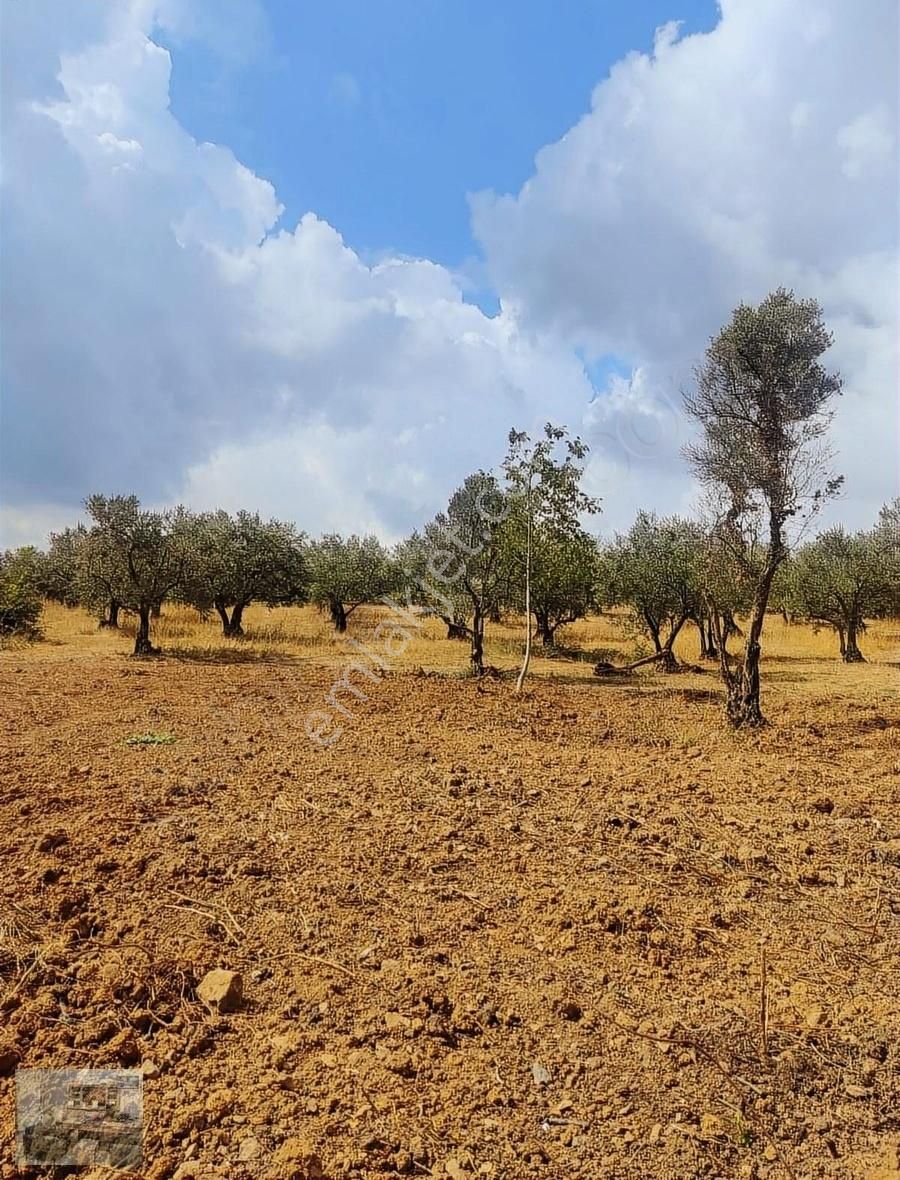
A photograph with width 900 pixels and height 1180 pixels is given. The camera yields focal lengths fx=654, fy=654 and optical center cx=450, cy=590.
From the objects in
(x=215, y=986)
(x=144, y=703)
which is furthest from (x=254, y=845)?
(x=144, y=703)

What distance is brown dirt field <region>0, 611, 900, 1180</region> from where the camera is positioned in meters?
2.59

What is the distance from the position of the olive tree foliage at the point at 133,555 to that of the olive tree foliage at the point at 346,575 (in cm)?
892

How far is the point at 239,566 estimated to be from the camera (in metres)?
26.1

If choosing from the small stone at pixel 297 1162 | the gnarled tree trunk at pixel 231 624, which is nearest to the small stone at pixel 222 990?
the small stone at pixel 297 1162

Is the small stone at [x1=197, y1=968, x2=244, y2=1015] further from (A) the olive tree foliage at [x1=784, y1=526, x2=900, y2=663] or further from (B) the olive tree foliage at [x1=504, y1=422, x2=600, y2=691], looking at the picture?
(A) the olive tree foliage at [x1=784, y1=526, x2=900, y2=663]

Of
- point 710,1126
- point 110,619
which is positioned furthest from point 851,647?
point 110,619

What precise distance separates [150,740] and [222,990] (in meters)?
5.46

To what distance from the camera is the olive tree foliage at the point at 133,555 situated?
19750 mm

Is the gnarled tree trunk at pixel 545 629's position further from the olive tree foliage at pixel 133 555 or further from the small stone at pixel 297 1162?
the small stone at pixel 297 1162

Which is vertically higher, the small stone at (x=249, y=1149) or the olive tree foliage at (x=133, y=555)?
the olive tree foliage at (x=133, y=555)

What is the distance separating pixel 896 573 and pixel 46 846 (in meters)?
27.1

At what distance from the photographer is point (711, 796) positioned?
21.0 ft

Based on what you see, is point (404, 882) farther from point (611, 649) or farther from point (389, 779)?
point (611, 649)

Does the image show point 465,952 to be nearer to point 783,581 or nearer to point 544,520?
point 544,520
